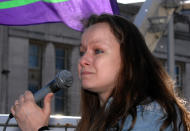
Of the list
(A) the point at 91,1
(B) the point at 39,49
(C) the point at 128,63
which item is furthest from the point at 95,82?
(B) the point at 39,49

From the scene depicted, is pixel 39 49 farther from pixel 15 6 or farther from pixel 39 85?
pixel 15 6

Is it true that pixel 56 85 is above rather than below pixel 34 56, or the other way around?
below

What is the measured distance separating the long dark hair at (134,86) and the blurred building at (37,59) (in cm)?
1527

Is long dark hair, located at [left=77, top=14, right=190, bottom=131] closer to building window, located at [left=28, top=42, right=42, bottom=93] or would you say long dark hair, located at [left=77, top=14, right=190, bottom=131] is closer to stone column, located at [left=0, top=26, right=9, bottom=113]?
stone column, located at [left=0, top=26, right=9, bottom=113]

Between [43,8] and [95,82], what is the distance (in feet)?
6.40

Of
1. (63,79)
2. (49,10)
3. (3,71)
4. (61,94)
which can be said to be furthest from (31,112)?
(61,94)

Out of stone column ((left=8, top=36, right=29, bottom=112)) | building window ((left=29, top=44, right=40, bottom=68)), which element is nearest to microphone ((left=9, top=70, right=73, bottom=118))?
stone column ((left=8, top=36, right=29, bottom=112))

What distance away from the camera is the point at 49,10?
13.4 ft

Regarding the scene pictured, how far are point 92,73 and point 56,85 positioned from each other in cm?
25

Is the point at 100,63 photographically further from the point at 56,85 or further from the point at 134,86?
the point at 56,85

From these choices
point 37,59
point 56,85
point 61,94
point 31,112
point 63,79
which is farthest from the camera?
point 61,94

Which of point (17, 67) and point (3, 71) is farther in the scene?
point (17, 67)

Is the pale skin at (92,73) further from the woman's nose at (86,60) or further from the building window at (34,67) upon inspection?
the building window at (34,67)

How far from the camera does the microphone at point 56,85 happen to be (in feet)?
7.57
